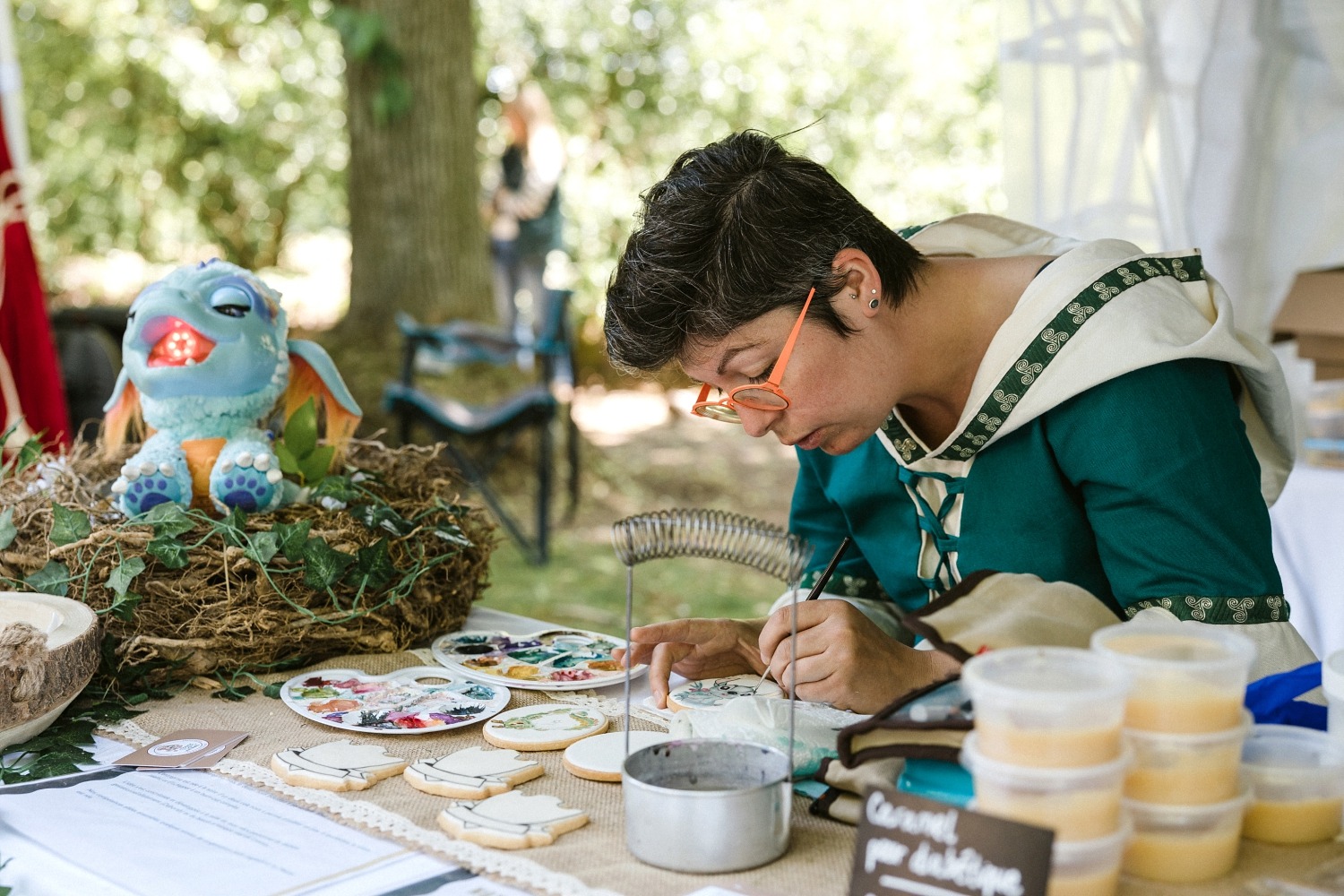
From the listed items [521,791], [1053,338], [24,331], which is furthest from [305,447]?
[24,331]

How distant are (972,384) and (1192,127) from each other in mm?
1453

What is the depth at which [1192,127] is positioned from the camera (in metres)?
2.49

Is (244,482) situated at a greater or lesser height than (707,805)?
greater

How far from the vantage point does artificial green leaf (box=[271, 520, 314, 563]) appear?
137 centimetres

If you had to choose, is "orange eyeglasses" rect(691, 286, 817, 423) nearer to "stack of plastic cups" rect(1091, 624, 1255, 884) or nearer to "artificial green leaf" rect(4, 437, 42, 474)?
"stack of plastic cups" rect(1091, 624, 1255, 884)

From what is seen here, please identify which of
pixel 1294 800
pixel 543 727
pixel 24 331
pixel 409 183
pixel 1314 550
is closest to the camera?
pixel 1294 800

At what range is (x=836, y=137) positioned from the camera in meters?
8.59

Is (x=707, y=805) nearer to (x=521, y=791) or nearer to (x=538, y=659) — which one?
(x=521, y=791)

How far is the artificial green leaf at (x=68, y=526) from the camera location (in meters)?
1.38

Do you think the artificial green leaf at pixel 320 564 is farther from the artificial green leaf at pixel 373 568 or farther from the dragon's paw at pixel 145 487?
the dragon's paw at pixel 145 487

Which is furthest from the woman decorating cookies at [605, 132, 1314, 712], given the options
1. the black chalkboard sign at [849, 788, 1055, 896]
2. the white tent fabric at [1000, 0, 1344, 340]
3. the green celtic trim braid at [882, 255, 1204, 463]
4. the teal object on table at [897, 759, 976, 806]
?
the white tent fabric at [1000, 0, 1344, 340]

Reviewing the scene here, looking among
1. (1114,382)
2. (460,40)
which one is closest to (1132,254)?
(1114,382)

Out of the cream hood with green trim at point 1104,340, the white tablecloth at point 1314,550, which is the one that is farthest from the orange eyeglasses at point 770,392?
the white tablecloth at point 1314,550

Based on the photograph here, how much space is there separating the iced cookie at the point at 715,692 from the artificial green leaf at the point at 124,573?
584 mm
